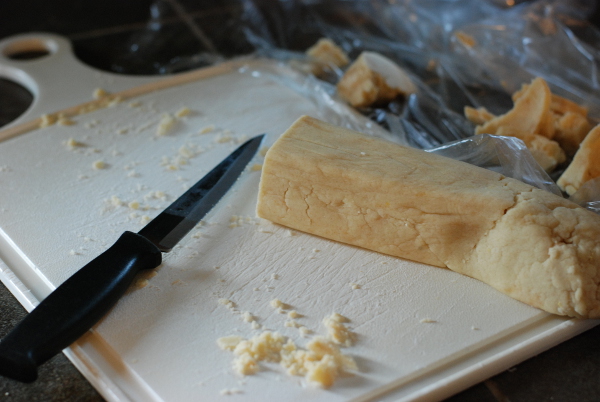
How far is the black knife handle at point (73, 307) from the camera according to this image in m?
0.98

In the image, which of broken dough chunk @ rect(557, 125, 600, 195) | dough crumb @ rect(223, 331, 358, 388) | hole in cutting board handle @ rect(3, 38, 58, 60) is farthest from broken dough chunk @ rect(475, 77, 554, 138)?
hole in cutting board handle @ rect(3, 38, 58, 60)

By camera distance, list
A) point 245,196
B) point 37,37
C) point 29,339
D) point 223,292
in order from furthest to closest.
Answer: point 37,37 → point 245,196 → point 223,292 → point 29,339

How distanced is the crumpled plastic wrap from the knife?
0.66 meters

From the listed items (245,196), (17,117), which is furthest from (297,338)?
(17,117)

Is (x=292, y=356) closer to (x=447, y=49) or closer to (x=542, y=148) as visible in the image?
(x=542, y=148)

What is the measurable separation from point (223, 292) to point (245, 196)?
35cm

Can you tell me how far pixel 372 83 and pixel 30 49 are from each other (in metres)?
1.42

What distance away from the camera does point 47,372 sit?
1077 millimetres

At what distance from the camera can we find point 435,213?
123 centimetres

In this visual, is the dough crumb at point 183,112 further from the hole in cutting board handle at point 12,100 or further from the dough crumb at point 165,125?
the hole in cutting board handle at point 12,100

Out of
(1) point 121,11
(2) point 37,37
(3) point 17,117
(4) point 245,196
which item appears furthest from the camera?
(1) point 121,11

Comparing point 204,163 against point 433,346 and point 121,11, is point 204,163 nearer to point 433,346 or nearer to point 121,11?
point 433,346

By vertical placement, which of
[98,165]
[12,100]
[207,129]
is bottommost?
[207,129]

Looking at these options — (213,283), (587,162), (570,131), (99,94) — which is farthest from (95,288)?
(570,131)
